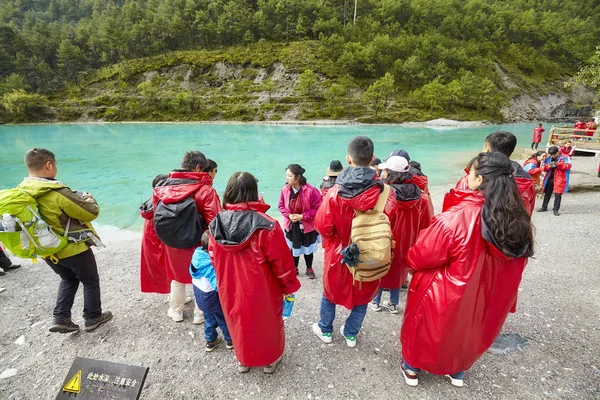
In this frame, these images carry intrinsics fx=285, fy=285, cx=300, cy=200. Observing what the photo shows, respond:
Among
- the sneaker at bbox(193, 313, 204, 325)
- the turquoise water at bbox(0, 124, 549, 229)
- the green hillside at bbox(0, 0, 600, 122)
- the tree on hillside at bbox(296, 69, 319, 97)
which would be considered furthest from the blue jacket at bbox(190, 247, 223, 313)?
the tree on hillside at bbox(296, 69, 319, 97)

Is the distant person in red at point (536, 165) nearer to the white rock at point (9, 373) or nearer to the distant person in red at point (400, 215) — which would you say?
the distant person in red at point (400, 215)

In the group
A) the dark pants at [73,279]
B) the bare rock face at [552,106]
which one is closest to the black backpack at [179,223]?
the dark pants at [73,279]

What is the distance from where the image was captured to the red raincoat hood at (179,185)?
280 centimetres

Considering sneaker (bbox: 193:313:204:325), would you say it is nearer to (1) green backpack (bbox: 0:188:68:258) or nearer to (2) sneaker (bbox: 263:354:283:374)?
(2) sneaker (bbox: 263:354:283:374)

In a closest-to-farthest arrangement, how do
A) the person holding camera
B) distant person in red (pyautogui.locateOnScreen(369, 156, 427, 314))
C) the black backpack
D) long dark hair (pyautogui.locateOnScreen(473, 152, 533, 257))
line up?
1. long dark hair (pyautogui.locateOnScreen(473, 152, 533, 257))
2. the black backpack
3. distant person in red (pyautogui.locateOnScreen(369, 156, 427, 314))
4. the person holding camera

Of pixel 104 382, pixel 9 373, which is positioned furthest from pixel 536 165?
pixel 9 373

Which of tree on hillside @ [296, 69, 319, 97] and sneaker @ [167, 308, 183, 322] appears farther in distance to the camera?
tree on hillside @ [296, 69, 319, 97]

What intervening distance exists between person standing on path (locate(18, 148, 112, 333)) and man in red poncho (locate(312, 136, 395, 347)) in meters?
2.28

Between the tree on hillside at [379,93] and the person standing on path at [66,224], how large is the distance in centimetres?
4846

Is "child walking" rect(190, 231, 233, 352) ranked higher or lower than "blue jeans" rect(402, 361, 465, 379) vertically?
higher

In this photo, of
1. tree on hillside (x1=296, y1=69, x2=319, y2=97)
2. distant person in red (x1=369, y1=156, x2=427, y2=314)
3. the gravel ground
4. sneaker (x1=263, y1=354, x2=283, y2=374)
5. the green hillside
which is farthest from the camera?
tree on hillside (x1=296, y1=69, x2=319, y2=97)

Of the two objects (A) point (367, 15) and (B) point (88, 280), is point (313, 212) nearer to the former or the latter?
(B) point (88, 280)

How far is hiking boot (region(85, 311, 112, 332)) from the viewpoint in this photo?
3.25 meters

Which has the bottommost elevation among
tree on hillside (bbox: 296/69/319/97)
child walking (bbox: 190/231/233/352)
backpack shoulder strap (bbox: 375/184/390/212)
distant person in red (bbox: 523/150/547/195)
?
child walking (bbox: 190/231/233/352)
